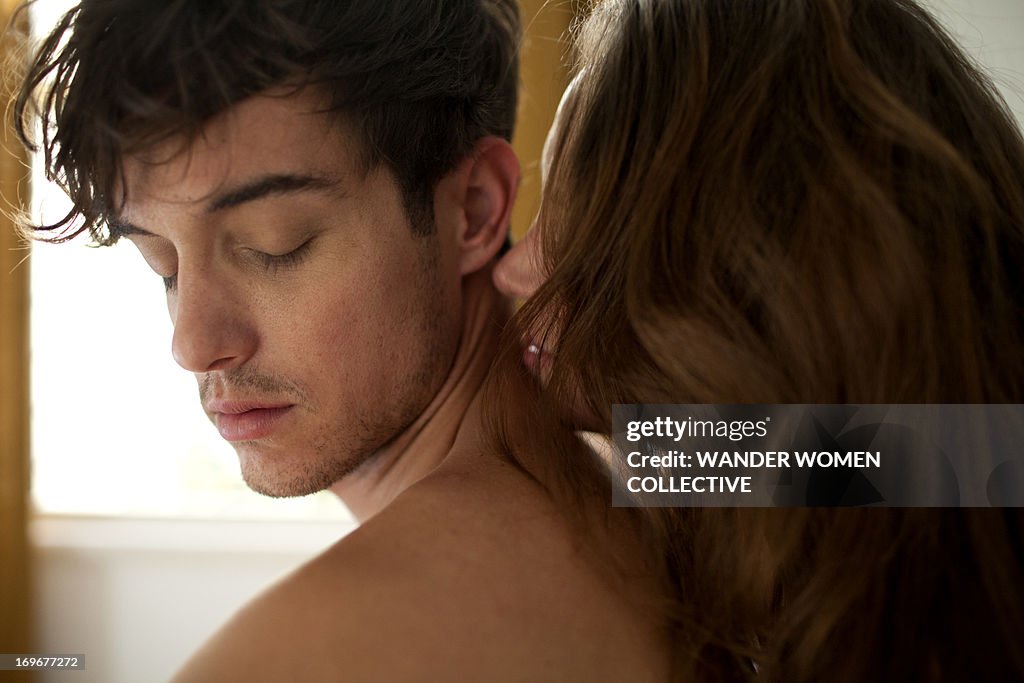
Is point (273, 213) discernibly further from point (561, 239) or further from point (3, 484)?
point (3, 484)

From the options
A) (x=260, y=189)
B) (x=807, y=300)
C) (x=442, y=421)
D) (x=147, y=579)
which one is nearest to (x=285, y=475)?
(x=442, y=421)

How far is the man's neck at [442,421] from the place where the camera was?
3.34ft

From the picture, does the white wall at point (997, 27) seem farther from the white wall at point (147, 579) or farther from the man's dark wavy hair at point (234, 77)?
the white wall at point (147, 579)

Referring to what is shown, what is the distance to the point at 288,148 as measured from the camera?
33.8 inches

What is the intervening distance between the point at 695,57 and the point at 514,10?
50cm

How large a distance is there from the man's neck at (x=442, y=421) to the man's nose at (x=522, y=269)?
0.26 feet

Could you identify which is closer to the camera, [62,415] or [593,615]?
[593,615]

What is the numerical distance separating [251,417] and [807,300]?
0.62m

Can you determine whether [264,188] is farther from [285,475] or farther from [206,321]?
[285,475]

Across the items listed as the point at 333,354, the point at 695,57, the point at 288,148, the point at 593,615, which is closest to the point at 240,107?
the point at 288,148

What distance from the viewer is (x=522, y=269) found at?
96 cm

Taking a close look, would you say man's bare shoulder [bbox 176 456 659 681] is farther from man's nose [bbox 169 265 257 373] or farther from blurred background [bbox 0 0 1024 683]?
blurred background [bbox 0 0 1024 683]

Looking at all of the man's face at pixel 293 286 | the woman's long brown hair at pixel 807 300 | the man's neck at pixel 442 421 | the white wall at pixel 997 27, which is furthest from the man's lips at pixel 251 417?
the white wall at pixel 997 27

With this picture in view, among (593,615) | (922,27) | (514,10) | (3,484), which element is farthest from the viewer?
(3,484)
